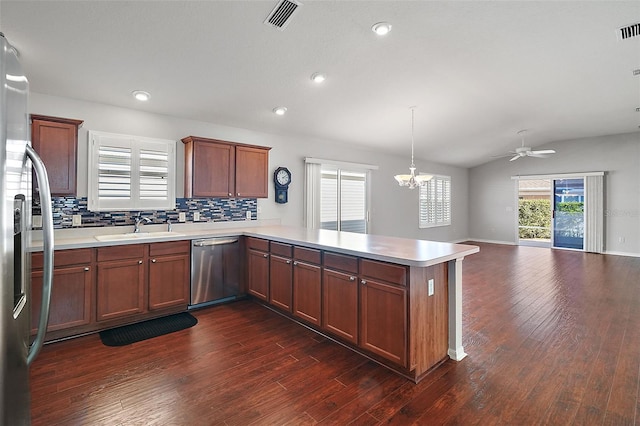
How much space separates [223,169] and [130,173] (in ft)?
3.57

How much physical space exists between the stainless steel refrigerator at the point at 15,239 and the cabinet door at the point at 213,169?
2.89 m

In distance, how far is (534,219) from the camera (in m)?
9.38

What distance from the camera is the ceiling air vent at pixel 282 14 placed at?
8.17 ft

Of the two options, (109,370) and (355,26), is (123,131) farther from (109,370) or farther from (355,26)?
(355,26)

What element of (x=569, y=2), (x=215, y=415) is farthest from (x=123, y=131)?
(x=569, y=2)

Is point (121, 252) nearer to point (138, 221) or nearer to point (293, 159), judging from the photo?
point (138, 221)

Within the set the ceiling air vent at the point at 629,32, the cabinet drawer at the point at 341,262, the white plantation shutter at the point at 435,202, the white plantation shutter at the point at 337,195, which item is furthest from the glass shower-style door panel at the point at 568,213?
the cabinet drawer at the point at 341,262

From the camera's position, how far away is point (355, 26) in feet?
9.27

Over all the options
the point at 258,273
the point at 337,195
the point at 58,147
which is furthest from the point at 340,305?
the point at 337,195

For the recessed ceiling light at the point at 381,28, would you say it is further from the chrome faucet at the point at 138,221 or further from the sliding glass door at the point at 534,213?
the sliding glass door at the point at 534,213

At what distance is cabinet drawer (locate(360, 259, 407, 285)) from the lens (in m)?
2.29

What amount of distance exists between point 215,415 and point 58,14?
10.0ft

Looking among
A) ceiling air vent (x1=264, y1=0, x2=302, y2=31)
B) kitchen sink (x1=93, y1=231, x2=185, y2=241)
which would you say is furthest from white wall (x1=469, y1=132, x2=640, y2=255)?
kitchen sink (x1=93, y1=231, x2=185, y2=241)

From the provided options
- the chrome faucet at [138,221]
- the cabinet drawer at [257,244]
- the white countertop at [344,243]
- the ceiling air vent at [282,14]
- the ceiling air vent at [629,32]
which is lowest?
the cabinet drawer at [257,244]
